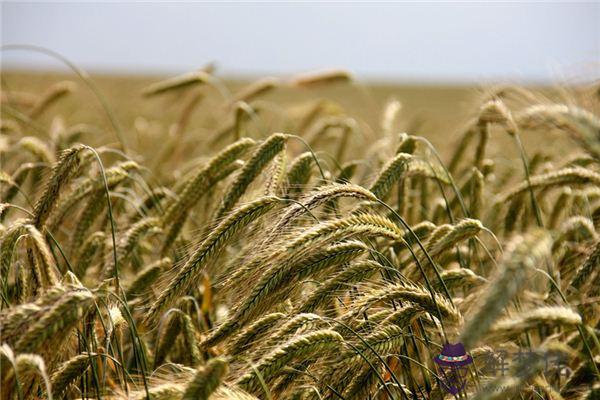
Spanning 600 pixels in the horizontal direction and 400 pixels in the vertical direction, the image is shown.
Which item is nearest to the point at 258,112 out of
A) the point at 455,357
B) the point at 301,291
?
the point at 301,291

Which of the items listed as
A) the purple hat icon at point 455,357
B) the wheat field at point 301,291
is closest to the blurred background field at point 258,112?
the wheat field at point 301,291

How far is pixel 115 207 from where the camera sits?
12.5 ft

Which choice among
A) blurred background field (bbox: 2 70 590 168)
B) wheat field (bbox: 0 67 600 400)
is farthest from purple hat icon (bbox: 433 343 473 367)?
blurred background field (bbox: 2 70 590 168)

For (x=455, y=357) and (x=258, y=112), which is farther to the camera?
(x=258, y=112)

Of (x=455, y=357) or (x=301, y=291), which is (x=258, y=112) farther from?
(x=455, y=357)

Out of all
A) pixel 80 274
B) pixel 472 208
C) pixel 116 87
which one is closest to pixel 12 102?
pixel 80 274

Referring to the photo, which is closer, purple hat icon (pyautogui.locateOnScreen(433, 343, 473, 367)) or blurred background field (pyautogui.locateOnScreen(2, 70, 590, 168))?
purple hat icon (pyautogui.locateOnScreen(433, 343, 473, 367))

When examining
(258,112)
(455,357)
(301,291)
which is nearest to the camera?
(455,357)

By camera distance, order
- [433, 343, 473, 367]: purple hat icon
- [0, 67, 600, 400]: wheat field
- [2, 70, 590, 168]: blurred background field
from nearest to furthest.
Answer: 1. [0, 67, 600, 400]: wheat field
2. [433, 343, 473, 367]: purple hat icon
3. [2, 70, 590, 168]: blurred background field

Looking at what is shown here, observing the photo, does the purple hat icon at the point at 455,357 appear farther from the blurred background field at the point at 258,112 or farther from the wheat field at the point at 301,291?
the blurred background field at the point at 258,112

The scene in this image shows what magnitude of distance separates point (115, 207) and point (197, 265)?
1.89 m

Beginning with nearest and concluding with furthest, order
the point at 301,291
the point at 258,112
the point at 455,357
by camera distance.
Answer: the point at 455,357, the point at 301,291, the point at 258,112

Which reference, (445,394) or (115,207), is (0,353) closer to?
(445,394)

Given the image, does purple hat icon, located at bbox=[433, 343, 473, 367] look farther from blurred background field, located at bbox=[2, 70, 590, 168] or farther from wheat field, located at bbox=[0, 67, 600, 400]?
blurred background field, located at bbox=[2, 70, 590, 168]
